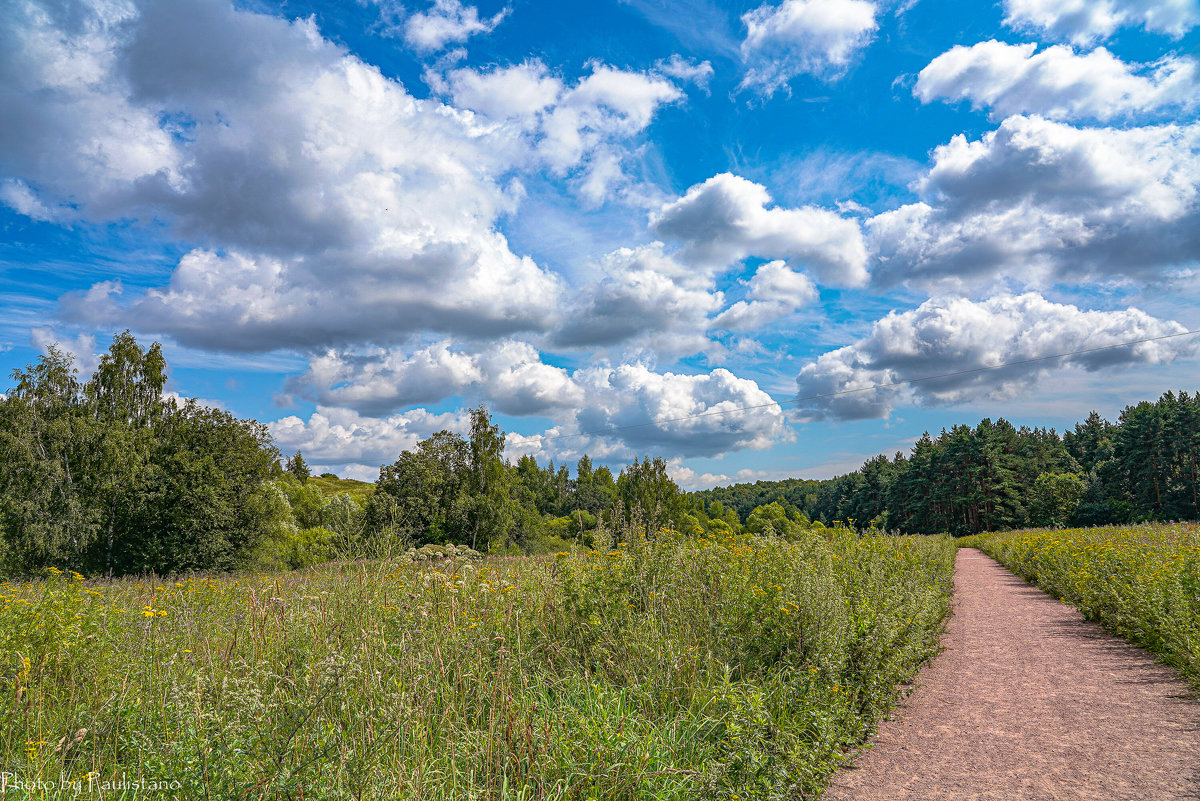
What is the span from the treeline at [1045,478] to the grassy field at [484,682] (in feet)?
104

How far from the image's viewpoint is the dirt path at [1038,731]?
3.73 m

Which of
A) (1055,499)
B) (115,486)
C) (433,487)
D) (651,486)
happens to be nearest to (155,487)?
(115,486)

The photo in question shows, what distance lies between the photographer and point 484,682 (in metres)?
4.05

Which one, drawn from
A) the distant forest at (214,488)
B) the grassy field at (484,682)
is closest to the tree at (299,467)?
the distant forest at (214,488)

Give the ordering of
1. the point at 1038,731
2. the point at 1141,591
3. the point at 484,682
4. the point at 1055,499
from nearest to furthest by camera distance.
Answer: the point at 484,682
the point at 1038,731
the point at 1141,591
the point at 1055,499

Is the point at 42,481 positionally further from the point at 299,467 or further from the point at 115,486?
the point at 299,467

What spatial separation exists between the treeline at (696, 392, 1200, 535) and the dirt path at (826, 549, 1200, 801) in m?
28.8

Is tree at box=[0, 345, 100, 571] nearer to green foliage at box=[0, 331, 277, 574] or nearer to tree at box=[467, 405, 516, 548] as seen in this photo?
green foliage at box=[0, 331, 277, 574]

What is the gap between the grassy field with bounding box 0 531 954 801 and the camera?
279 cm

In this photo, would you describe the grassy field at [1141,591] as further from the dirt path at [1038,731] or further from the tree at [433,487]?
the tree at [433,487]

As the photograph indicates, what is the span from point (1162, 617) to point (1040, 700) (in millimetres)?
2873

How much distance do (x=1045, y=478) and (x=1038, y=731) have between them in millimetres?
64502

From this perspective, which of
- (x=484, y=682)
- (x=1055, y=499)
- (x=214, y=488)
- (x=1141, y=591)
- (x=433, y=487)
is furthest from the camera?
(x=1055, y=499)

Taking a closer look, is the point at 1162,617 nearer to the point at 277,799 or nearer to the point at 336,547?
the point at 277,799
